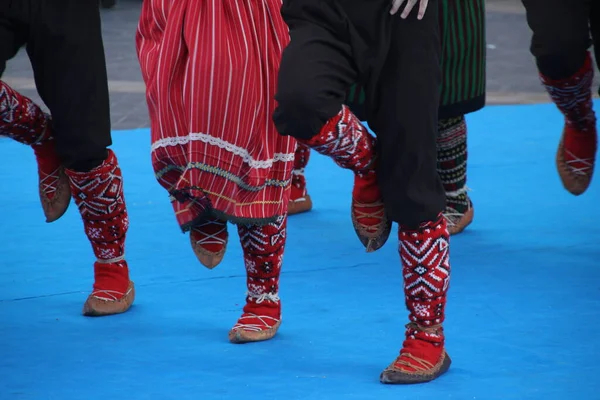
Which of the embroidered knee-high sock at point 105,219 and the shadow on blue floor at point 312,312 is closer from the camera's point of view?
the shadow on blue floor at point 312,312

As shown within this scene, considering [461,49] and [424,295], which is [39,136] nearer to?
[424,295]

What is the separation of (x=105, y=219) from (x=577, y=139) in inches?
67.3

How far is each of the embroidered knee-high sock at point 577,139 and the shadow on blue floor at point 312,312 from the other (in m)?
0.23

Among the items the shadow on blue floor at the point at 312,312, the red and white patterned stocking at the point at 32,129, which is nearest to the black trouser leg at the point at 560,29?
the shadow on blue floor at the point at 312,312

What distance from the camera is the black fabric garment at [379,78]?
228 centimetres

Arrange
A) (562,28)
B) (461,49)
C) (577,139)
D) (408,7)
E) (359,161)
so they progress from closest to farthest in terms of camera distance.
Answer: (408,7) → (359,161) → (562,28) → (461,49) → (577,139)

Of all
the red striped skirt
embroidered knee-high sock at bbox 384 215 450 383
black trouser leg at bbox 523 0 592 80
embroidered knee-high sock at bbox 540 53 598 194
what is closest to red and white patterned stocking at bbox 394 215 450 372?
embroidered knee-high sock at bbox 384 215 450 383

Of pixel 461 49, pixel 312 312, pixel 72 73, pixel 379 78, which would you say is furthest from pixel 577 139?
pixel 72 73

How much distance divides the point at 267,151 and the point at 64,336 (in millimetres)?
823

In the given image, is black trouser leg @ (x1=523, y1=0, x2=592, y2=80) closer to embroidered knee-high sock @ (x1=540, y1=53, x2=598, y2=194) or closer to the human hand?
embroidered knee-high sock @ (x1=540, y1=53, x2=598, y2=194)

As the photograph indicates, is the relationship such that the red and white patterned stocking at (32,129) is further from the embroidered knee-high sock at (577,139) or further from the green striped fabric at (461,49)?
the embroidered knee-high sock at (577,139)

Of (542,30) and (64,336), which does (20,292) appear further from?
(542,30)

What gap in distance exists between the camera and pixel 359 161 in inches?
95.9

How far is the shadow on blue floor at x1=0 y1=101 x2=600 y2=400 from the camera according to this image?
2521 millimetres
